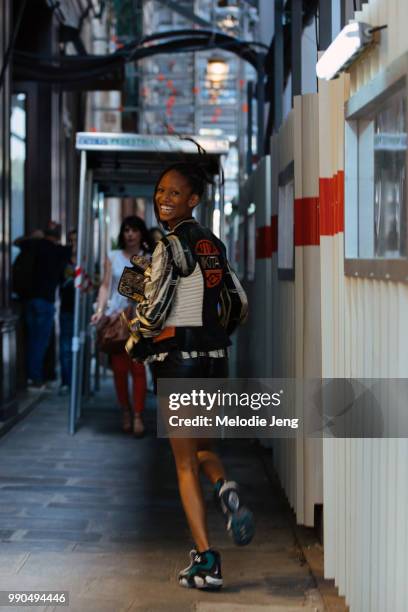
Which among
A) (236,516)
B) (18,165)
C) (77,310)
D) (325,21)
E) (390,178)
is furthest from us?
(18,165)

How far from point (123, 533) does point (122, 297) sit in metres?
3.69

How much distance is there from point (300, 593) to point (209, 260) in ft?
5.12

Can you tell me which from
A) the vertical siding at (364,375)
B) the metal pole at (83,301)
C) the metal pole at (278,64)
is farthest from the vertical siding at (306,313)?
the metal pole at (83,301)

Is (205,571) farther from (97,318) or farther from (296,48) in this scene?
(97,318)

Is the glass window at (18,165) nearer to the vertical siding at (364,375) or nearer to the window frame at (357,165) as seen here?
the vertical siding at (364,375)

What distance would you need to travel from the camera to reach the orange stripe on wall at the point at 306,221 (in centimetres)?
563

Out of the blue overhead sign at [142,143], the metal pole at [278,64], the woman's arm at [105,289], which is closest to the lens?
the metal pole at [278,64]

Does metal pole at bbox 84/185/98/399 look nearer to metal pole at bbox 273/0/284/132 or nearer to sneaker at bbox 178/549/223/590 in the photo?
metal pole at bbox 273/0/284/132

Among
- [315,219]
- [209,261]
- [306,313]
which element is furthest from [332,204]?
[306,313]

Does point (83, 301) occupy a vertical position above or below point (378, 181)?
below

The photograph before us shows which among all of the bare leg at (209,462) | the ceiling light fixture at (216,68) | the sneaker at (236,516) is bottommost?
the sneaker at (236,516)

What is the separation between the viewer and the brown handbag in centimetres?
912

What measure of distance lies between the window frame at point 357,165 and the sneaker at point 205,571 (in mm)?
1441

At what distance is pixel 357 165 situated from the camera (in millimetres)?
4234
